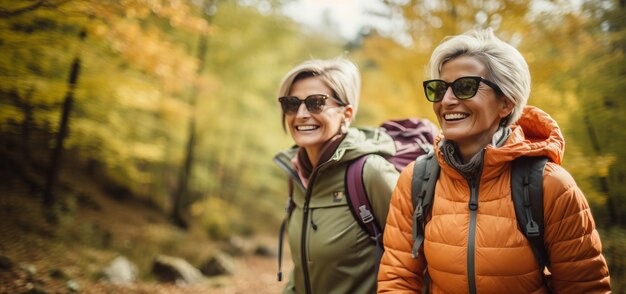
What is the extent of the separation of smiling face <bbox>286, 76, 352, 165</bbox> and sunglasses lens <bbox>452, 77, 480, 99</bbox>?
99 cm

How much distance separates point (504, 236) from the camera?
4.75 ft

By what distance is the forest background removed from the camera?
3.33m

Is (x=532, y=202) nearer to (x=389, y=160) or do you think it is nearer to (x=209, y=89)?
(x=389, y=160)

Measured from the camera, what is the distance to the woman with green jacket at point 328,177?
7.12 ft

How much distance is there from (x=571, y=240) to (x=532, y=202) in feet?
0.66

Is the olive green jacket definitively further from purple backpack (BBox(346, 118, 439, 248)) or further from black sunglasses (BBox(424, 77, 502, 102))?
black sunglasses (BBox(424, 77, 502, 102))

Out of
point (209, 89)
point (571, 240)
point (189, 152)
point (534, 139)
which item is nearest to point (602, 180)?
point (534, 139)

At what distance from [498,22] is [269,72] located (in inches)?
280

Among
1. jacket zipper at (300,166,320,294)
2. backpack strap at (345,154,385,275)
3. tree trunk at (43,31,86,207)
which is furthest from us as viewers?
tree trunk at (43,31,86,207)

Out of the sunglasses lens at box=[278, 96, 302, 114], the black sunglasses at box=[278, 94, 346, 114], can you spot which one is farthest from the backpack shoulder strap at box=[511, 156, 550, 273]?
the sunglasses lens at box=[278, 96, 302, 114]

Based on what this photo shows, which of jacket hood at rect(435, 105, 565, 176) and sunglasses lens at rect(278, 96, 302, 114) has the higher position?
sunglasses lens at rect(278, 96, 302, 114)

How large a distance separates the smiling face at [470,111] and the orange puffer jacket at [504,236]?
0.11 m

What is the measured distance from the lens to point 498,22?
4977 mm

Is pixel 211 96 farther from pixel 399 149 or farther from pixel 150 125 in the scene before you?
pixel 399 149
